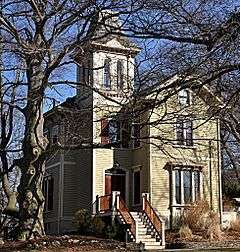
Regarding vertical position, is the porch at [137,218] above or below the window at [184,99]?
below

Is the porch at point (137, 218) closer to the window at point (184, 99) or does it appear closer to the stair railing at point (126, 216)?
the stair railing at point (126, 216)

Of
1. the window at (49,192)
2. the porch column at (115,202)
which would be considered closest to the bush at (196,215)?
the porch column at (115,202)

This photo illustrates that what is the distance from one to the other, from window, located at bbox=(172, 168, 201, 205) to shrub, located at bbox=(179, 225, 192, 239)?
329 cm

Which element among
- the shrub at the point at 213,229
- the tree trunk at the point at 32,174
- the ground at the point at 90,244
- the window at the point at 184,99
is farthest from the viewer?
the shrub at the point at 213,229

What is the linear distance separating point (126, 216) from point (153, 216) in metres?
1.35

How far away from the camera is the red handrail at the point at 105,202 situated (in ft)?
100.0

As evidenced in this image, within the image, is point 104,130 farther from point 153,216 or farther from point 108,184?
point 153,216

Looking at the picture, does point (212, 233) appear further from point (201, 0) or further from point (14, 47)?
point (201, 0)

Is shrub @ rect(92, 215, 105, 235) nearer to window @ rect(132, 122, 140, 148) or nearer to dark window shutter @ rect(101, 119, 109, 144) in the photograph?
dark window shutter @ rect(101, 119, 109, 144)

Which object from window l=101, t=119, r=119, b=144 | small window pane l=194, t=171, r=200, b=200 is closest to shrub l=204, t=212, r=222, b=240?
small window pane l=194, t=171, r=200, b=200

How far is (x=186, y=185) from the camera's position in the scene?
3284 centimetres

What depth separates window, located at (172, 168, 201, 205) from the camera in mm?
32219

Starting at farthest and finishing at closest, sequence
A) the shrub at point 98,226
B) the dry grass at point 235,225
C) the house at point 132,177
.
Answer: the dry grass at point 235,225
the house at point 132,177
the shrub at point 98,226

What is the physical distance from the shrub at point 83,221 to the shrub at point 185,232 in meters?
4.60
